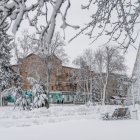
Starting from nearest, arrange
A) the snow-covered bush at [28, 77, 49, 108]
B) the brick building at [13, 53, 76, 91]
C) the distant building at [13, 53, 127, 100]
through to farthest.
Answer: the snow-covered bush at [28, 77, 49, 108]
the brick building at [13, 53, 76, 91]
the distant building at [13, 53, 127, 100]

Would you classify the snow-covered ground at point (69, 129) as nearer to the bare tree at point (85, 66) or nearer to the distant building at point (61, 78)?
the distant building at point (61, 78)

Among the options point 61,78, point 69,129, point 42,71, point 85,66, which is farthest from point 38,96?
point 61,78

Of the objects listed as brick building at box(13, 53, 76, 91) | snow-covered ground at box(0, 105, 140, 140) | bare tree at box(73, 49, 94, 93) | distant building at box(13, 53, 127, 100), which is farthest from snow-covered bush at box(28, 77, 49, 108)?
bare tree at box(73, 49, 94, 93)

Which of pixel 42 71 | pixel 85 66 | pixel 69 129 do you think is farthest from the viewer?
Answer: pixel 85 66

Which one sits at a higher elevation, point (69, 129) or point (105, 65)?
point (105, 65)

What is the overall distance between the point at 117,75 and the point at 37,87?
20253mm

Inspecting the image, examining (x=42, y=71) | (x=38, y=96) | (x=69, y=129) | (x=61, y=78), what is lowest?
(x=69, y=129)

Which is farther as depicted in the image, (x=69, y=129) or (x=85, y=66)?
(x=85, y=66)

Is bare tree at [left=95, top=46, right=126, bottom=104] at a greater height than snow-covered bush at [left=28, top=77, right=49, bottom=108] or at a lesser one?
greater

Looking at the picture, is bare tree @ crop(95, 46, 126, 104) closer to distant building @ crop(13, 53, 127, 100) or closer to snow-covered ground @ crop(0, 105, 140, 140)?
distant building @ crop(13, 53, 127, 100)

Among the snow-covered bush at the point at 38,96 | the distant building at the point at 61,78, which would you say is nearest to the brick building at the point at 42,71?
the distant building at the point at 61,78

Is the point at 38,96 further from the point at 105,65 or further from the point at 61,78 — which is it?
the point at 61,78

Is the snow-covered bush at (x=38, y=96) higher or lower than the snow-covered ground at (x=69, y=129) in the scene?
higher

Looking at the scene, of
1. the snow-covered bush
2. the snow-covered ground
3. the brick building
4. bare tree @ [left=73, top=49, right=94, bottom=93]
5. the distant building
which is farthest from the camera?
bare tree @ [left=73, top=49, right=94, bottom=93]
